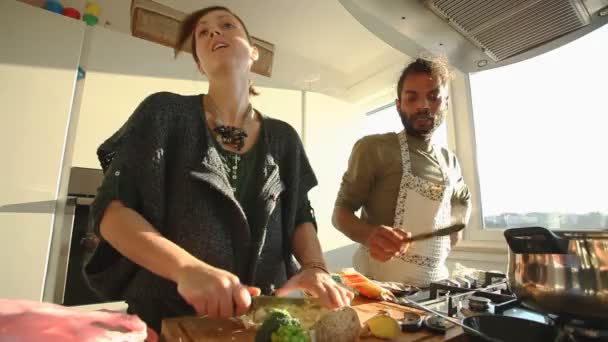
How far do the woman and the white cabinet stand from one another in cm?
73

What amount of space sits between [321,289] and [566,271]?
307 mm

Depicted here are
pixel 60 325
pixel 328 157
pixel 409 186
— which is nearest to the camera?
pixel 60 325

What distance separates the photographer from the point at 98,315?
1.10ft

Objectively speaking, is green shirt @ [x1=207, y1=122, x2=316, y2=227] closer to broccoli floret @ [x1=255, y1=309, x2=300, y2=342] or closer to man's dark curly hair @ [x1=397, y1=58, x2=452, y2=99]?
broccoli floret @ [x1=255, y1=309, x2=300, y2=342]

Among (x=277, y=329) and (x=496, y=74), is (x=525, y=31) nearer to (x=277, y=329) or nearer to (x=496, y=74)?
(x=277, y=329)

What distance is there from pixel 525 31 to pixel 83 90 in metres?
1.39

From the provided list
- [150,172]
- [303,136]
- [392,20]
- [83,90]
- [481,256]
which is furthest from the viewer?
[303,136]

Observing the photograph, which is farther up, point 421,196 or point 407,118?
point 407,118

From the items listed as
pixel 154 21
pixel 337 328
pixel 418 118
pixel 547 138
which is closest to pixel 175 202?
pixel 337 328

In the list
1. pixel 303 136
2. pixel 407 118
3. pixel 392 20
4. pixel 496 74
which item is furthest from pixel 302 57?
pixel 392 20

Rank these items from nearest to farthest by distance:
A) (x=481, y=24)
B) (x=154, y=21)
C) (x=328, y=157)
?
(x=481, y=24)
(x=154, y=21)
(x=328, y=157)

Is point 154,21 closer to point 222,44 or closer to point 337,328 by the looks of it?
point 222,44

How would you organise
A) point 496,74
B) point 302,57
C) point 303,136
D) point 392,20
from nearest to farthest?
point 392,20
point 496,74
point 303,136
point 302,57

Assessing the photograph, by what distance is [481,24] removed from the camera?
25.5 inches
